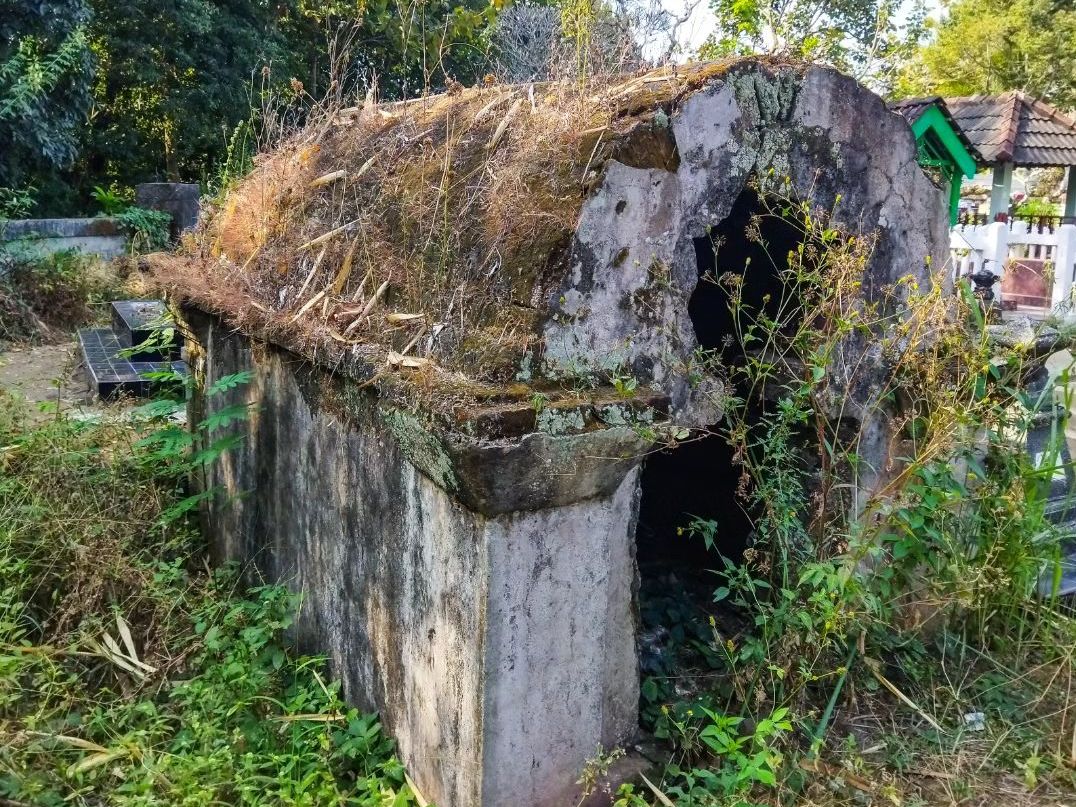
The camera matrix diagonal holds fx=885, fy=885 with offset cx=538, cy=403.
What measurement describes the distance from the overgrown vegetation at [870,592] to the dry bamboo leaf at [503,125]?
105 centimetres

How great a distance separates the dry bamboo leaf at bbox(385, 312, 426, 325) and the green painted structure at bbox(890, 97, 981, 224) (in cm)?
689

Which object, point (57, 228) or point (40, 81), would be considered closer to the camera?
point (40, 81)

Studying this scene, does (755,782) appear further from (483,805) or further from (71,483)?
(71,483)

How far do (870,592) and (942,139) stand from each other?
25.4 feet

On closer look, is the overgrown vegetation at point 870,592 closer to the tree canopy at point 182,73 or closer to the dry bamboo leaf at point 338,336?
the dry bamboo leaf at point 338,336

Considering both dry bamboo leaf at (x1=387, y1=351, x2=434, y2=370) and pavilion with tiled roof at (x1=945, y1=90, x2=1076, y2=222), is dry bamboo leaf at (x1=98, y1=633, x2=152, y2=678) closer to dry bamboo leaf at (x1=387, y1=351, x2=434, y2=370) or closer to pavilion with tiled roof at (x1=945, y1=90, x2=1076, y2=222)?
dry bamboo leaf at (x1=387, y1=351, x2=434, y2=370)

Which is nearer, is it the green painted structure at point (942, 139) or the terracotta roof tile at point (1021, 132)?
the green painted structure at point (942, 139)

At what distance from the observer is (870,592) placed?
316cm

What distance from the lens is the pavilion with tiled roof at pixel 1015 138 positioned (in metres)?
11.5

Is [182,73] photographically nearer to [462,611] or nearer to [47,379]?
[47,379]

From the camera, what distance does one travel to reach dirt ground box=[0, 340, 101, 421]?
6.39 metres

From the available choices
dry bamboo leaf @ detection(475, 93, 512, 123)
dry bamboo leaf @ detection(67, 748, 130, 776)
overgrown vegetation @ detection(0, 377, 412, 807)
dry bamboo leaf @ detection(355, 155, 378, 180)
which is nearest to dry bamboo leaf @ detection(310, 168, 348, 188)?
dry bamboo leaf @ detection(355, 155, 378, 180)

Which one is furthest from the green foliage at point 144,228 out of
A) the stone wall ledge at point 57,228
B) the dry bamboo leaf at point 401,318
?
the dry bamboo leaf at point 401,318

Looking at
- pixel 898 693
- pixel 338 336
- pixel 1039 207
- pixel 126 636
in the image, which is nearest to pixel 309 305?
pixel 338 336
